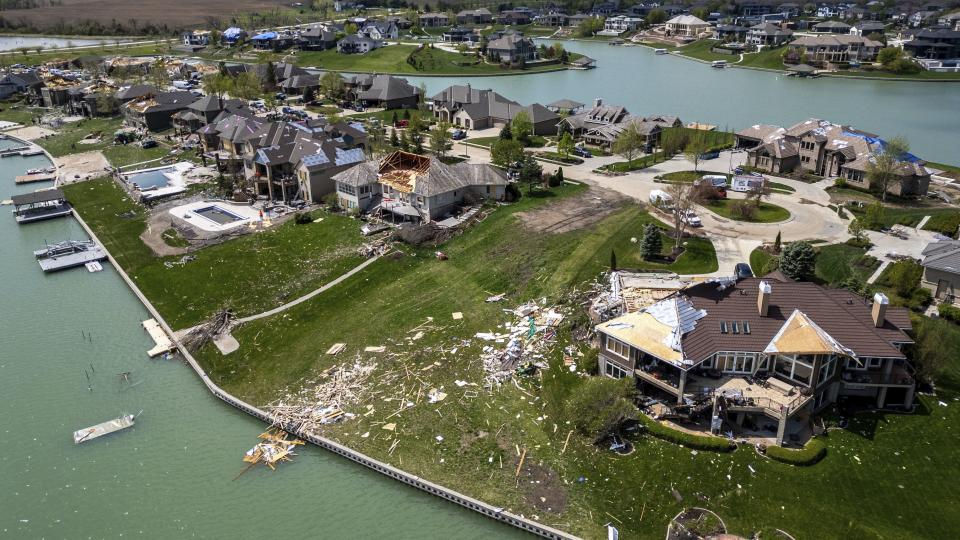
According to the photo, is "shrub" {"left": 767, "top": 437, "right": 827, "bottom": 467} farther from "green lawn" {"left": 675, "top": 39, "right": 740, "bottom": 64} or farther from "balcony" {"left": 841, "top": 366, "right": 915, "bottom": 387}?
"green lawn" {"left": 675, "top": 39, "right": 740, "bottom": 64}

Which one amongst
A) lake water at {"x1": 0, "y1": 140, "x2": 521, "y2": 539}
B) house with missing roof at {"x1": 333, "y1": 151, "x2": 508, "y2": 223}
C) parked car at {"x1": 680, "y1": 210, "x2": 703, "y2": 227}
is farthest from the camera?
house with missing roof at {"x1": 333, "y1": 151, "x2": 508, "y2": 223}

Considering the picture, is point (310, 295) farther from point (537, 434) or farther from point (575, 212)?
point (575, 212)

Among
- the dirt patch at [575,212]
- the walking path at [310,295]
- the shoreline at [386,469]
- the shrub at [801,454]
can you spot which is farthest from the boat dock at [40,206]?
the shrub at [801,454]

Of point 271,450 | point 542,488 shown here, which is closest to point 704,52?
point 542,488

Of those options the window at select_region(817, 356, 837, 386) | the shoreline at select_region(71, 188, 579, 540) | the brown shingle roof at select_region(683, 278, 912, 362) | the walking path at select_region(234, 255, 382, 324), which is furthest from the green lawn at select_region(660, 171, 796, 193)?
the shoreline at select_region(71, 188, 579, 540)

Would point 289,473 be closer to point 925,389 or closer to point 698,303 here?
point 698,303
